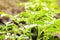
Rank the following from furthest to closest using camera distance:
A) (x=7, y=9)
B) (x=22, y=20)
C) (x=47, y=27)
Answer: (x=7, y=9) → (x=22, y=20) → (x=47, y=27)

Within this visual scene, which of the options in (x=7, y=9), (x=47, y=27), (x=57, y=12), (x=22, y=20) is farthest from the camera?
(x=57, y=12)

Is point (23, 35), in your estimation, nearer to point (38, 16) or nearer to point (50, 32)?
point (50, 32)

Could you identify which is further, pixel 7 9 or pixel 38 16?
pixel 7 9

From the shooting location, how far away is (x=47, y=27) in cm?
111

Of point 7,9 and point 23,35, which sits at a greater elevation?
point 7,9

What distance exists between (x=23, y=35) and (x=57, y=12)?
783mm

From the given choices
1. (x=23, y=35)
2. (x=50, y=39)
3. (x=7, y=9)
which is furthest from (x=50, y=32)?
(x=7, y=9)

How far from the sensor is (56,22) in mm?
1146

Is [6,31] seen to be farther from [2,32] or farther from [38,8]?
[38,8]

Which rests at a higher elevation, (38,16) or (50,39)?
(38,16)

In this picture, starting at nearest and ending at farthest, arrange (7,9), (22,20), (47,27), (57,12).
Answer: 1. (47,27)
2. (22,20)
3. (7,9)
4. (57,12)

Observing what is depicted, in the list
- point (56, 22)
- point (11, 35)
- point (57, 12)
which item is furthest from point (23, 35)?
point (57, 12)

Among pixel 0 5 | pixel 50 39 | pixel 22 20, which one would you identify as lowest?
pixel 50 39

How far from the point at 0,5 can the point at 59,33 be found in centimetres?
76
